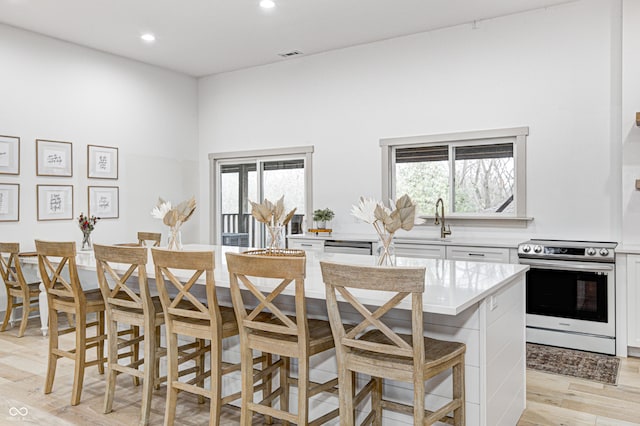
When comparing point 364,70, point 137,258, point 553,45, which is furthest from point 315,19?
point 137,258

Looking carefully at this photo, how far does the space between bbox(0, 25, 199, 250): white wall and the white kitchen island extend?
11.7ft

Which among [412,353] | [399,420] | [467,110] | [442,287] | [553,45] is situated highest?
[553,45]

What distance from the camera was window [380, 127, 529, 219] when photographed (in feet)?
16.3

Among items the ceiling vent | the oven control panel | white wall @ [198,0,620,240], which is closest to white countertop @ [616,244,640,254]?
the oven control panel

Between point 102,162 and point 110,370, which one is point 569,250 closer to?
point 110,370

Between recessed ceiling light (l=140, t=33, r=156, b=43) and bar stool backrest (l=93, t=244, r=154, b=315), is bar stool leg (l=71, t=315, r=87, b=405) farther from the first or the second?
recessed ceiling light (l=140, t=33, r=156, b=43)

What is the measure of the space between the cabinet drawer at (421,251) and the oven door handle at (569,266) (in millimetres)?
768

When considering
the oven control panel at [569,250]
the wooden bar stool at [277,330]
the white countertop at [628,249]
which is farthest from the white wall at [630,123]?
the wooden bar stool at [277,330]

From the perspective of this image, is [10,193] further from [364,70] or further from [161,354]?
[364,70]

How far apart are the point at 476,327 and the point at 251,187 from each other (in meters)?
5.18

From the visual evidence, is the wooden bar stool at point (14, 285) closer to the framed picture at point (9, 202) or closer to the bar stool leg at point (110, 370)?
the framed picture at point (9, 202)

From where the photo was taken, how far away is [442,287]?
7.51ft

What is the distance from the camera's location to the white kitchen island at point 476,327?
7.17ft

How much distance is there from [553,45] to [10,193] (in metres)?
5.78
